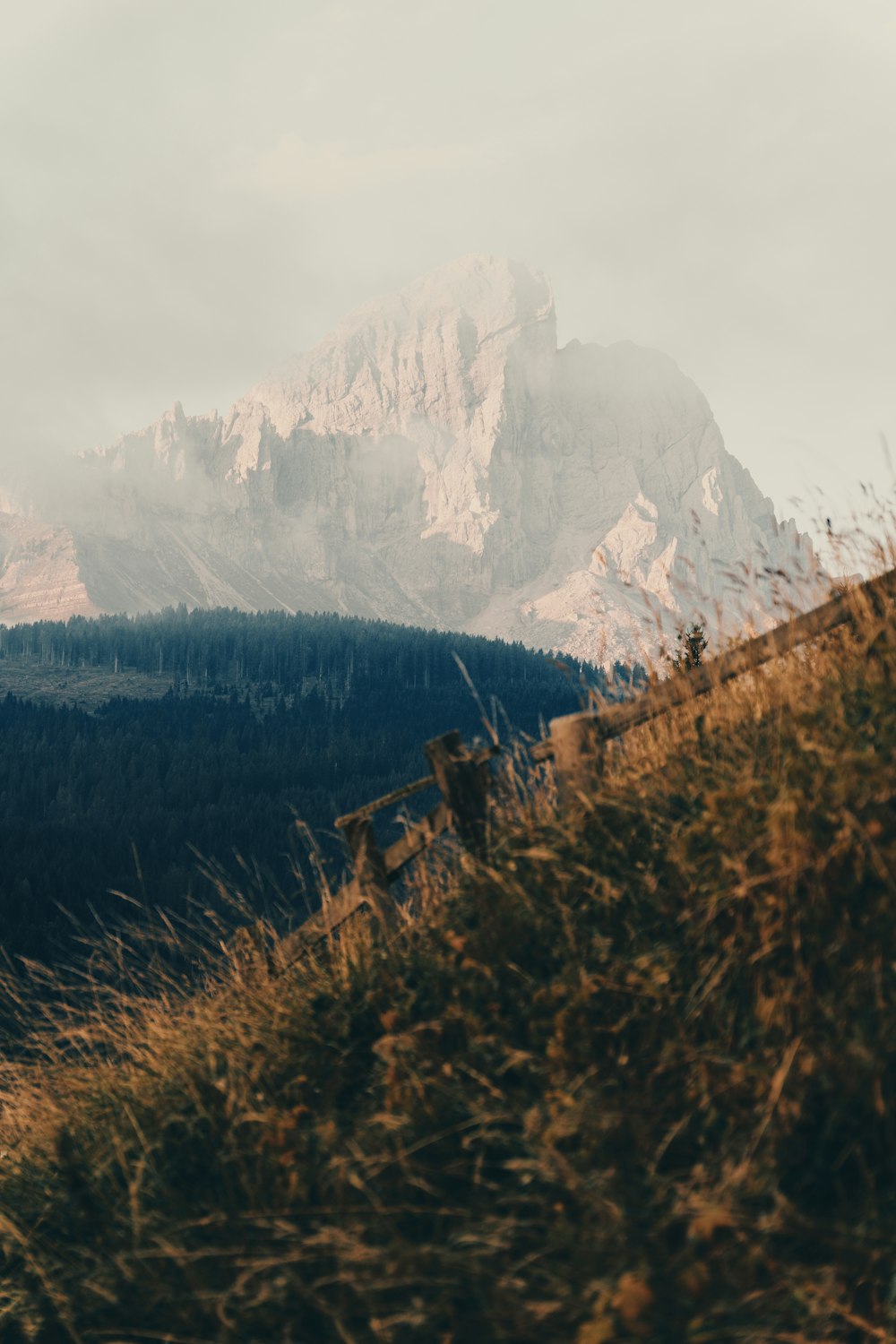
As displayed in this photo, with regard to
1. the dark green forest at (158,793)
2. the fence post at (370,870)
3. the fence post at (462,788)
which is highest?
the fence post at (462,788)

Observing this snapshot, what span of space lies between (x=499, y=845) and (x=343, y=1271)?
2.87 meters

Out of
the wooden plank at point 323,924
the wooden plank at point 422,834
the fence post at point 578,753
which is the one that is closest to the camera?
the fence post at point 578,753

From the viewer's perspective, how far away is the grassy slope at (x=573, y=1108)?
13.1ft

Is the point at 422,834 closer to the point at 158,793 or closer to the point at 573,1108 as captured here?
the point at 573,1108

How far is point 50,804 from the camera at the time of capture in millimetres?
128250

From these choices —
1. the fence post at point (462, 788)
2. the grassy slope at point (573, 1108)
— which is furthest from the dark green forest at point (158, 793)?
the grassy slope at point (573, 1108)

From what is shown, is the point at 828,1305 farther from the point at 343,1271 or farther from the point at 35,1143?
the point at 35,1143

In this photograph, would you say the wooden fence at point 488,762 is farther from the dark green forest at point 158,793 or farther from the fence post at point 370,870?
the dark green forest at point 158,793

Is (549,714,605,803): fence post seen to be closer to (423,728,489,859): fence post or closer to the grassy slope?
the grassy slope

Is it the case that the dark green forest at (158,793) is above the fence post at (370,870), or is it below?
below

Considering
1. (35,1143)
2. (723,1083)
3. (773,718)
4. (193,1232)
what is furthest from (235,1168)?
(773,718)

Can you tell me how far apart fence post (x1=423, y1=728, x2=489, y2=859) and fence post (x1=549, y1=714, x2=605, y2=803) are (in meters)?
0.58

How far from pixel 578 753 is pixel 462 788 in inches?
33.9

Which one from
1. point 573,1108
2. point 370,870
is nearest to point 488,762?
Result: point 370,870
